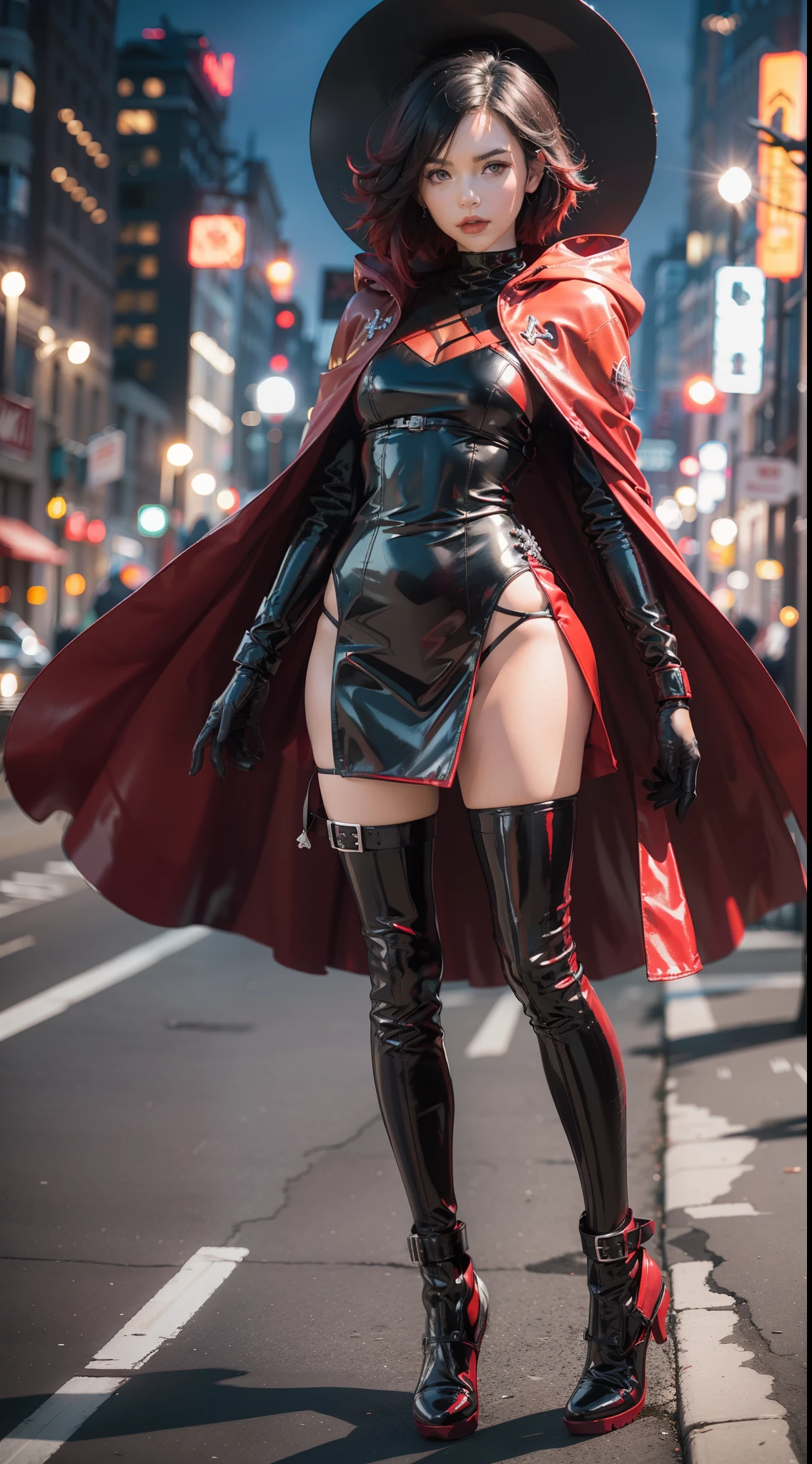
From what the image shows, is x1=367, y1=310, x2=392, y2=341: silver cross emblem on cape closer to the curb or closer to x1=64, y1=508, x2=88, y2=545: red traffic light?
the curb

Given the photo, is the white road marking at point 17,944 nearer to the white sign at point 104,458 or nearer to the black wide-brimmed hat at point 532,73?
the black wide-brimmed hat at point 532,73

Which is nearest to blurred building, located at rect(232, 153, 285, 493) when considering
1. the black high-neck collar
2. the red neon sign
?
the red neon sign

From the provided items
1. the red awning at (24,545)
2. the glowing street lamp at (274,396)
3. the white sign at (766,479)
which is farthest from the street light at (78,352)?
the white sign at (766,479)

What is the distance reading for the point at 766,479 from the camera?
19688 millimetres

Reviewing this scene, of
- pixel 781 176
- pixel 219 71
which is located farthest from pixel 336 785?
pixel 219 71

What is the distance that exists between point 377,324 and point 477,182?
0.31m

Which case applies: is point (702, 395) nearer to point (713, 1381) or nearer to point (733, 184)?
point (733, 184)

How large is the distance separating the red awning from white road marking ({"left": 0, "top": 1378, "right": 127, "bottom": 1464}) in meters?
31.9

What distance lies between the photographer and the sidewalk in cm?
236

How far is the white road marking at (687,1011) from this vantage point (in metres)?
5.56

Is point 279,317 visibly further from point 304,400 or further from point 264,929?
point 304,400

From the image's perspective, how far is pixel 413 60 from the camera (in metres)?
2.75

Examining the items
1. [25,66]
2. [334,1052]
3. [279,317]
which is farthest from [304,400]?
[334,1052]

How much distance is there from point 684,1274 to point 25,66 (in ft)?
121
